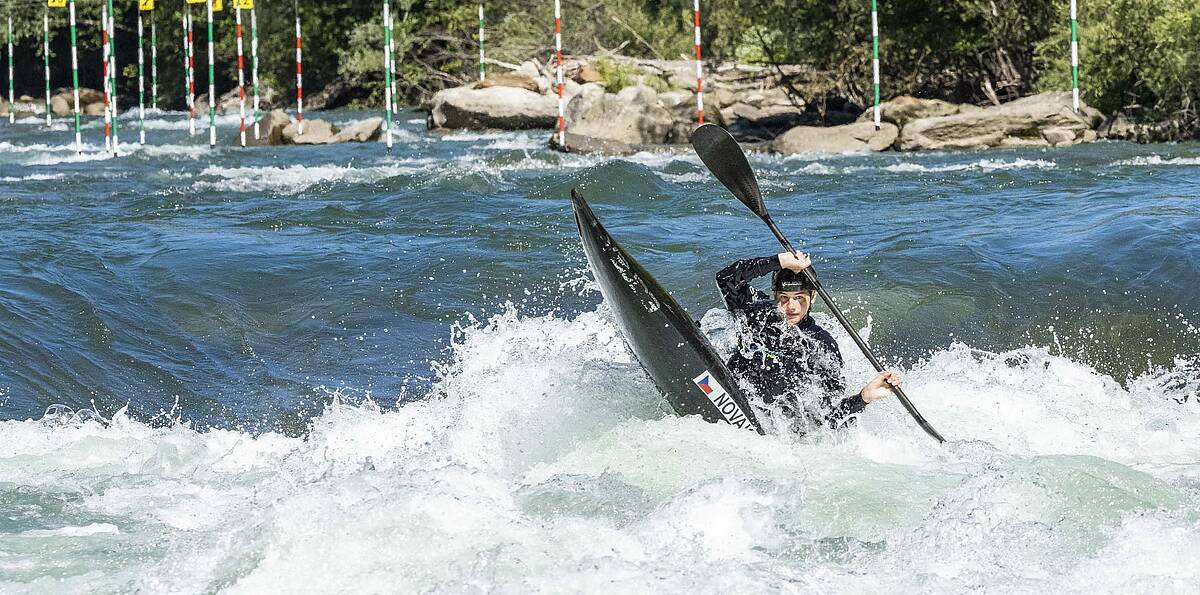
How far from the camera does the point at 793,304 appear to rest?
16.1ft

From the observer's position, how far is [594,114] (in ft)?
55.1

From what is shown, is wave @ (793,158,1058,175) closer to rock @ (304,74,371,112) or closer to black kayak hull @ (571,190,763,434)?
black kayak hull @ (571,190,763,434)

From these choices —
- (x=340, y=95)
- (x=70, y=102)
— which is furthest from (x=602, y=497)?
(x=70, y=102)

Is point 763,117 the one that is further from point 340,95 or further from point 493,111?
point 340,95

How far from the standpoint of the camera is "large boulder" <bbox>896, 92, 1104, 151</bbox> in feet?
49.1

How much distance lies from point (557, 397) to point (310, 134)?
572 inches

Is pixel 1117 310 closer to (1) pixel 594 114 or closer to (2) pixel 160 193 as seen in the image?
(2) pixel 160 193

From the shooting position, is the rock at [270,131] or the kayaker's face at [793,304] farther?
the rock at [270,131]

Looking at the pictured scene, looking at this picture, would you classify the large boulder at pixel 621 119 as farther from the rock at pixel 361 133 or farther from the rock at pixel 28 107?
the rock at pixel 28 107

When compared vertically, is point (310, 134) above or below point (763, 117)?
below

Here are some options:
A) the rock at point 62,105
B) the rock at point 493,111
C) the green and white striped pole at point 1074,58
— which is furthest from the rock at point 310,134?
the rock at point 62,105

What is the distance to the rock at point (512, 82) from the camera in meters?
23.5

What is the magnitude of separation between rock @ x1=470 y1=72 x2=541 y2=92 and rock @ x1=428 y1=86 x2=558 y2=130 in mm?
1578

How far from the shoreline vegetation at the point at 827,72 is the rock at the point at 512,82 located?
0.05m
